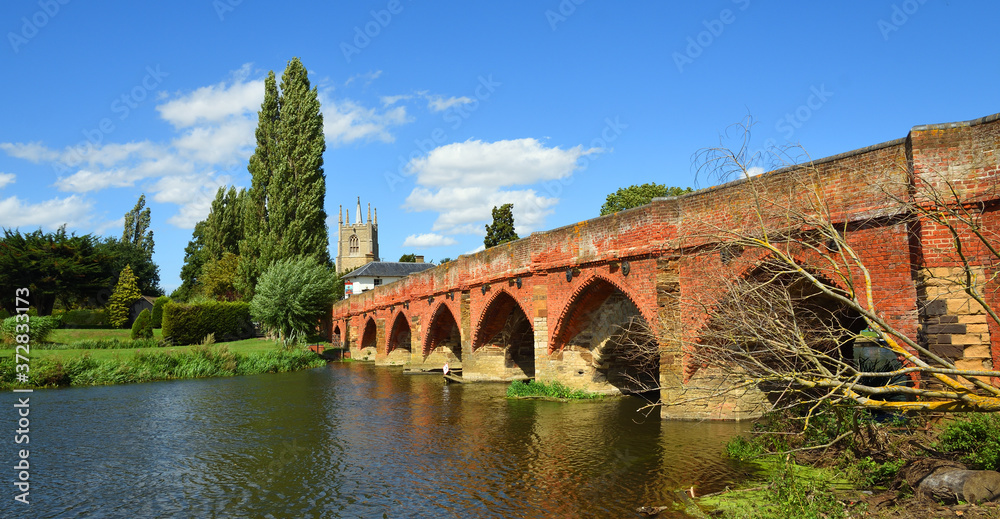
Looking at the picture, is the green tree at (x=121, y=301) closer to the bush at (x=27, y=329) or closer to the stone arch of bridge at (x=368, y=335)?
the bush at (x=27, y=329)

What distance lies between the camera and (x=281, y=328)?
1372 inches

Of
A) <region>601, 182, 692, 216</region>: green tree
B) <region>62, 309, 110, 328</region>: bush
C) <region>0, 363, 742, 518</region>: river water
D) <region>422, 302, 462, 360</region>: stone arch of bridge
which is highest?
<region>601, 182, 692, 216</region>: green tree

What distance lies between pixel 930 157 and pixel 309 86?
3912 centimetres

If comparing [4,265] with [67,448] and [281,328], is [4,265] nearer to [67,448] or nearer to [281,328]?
[281,328]

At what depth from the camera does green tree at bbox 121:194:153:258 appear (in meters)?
69.8

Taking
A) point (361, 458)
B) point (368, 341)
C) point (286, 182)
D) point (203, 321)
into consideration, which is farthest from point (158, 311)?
point (361, 458)

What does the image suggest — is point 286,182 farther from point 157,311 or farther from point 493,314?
point 493,314

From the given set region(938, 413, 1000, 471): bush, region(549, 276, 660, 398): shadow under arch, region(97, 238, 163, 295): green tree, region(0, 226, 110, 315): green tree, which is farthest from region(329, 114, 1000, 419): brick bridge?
region(97, 238, 163, 295): green tree

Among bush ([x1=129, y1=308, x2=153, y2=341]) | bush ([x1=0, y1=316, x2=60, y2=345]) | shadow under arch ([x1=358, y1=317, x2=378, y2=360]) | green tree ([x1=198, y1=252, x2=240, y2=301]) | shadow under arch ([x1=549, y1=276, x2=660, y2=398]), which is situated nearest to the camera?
shadow under arch ([x1=549, y1=276, x2=660, y2=398])

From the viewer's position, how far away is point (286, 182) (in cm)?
3966

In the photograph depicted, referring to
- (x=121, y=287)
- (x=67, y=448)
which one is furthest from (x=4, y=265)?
(x=67, y=448)

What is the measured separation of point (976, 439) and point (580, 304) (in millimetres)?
9654

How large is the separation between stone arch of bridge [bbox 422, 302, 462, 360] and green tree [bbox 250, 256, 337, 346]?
10.8m

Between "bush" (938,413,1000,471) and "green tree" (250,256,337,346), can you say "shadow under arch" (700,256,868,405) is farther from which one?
"green tree" (250,256,337,346)
